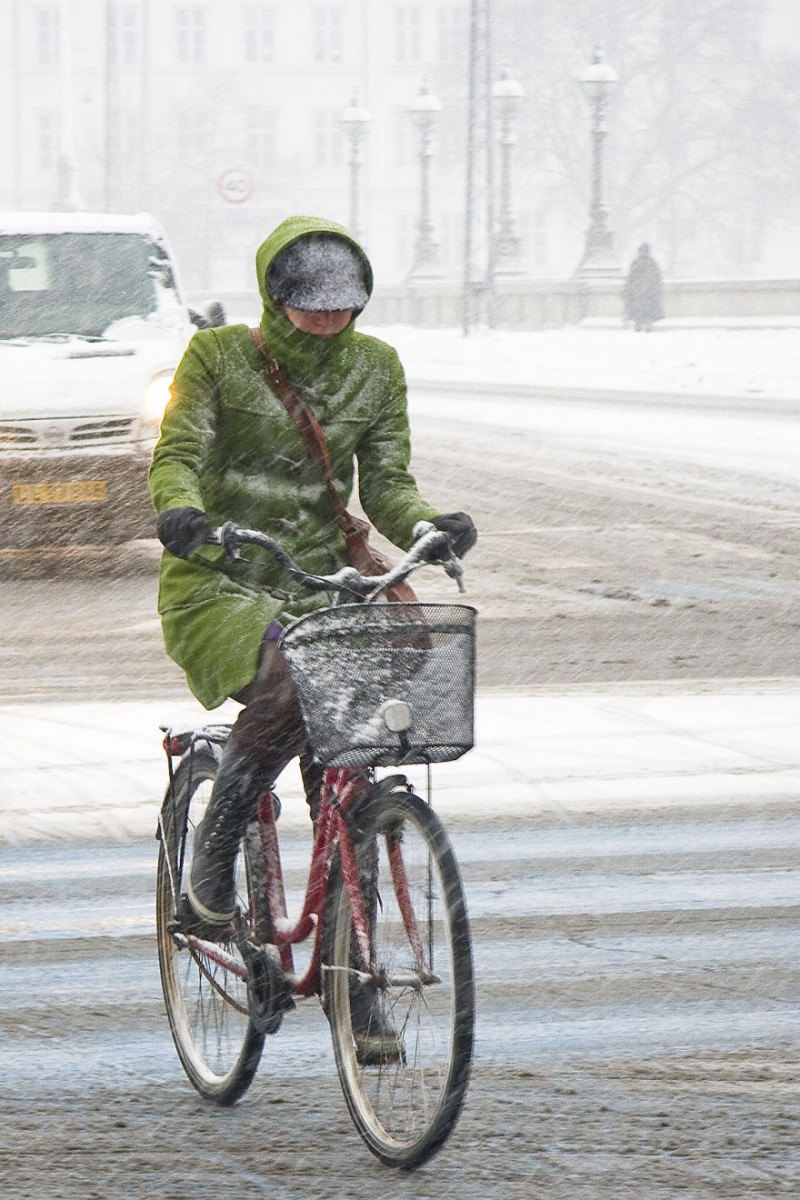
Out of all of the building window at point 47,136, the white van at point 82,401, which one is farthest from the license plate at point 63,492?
the building window at point 47,136

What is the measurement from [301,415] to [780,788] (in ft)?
12.3

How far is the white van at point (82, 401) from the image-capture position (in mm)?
13227

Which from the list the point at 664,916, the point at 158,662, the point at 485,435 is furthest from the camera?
the point at 485,435

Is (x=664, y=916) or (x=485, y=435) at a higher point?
(x=664, y=916)

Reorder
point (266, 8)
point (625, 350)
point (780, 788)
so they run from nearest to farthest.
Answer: point (780, 788), point (625, 350), point (266, 8)

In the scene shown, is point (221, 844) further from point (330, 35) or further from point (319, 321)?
point (330, 35)

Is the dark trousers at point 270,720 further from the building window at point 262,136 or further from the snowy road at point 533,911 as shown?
the building window at point 262,136

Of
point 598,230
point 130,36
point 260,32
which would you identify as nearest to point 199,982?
point 598,230

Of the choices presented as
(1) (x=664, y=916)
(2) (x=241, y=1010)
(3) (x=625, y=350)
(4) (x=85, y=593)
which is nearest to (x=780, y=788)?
(1) (x=664, y=916)

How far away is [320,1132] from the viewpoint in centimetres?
423

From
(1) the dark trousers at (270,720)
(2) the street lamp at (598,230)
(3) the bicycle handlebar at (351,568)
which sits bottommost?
(2) the street lamp at (598,230)

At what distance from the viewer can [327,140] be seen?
371 ft

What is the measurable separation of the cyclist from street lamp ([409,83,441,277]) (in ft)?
166

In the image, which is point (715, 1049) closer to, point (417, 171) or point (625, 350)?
point (625, 350)
